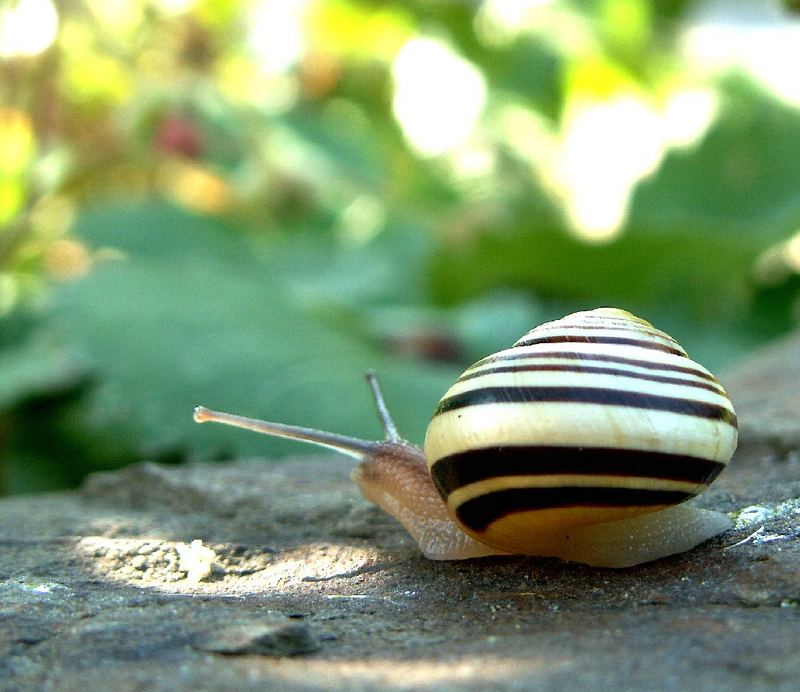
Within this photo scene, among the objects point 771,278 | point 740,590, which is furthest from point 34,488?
point 771,278

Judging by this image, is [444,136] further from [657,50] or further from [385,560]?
[385,560]

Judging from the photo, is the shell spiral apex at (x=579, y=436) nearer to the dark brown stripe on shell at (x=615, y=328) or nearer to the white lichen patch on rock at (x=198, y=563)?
the dark brown stripe on shell at (x=615, y=328)

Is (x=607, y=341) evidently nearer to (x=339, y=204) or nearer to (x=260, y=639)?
(x=260, y=639)

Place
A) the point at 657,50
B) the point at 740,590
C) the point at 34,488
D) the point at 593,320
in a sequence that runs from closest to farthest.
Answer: the point at 740,590 → the point at 593,320 → the point at 34,488 → the point at 657,50

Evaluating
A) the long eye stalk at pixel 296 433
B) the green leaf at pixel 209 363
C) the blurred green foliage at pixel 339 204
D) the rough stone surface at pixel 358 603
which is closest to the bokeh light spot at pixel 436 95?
the blurred green foliage at pixel 339 204

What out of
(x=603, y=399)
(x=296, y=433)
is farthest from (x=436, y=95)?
(x=603, y=399)

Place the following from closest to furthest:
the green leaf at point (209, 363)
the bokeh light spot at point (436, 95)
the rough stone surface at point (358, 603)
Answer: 1. the rough stone surface at point (358, 603)
2. the green leaf at point (209, 363)
3. the bokeh light spot at point (436, 95)
